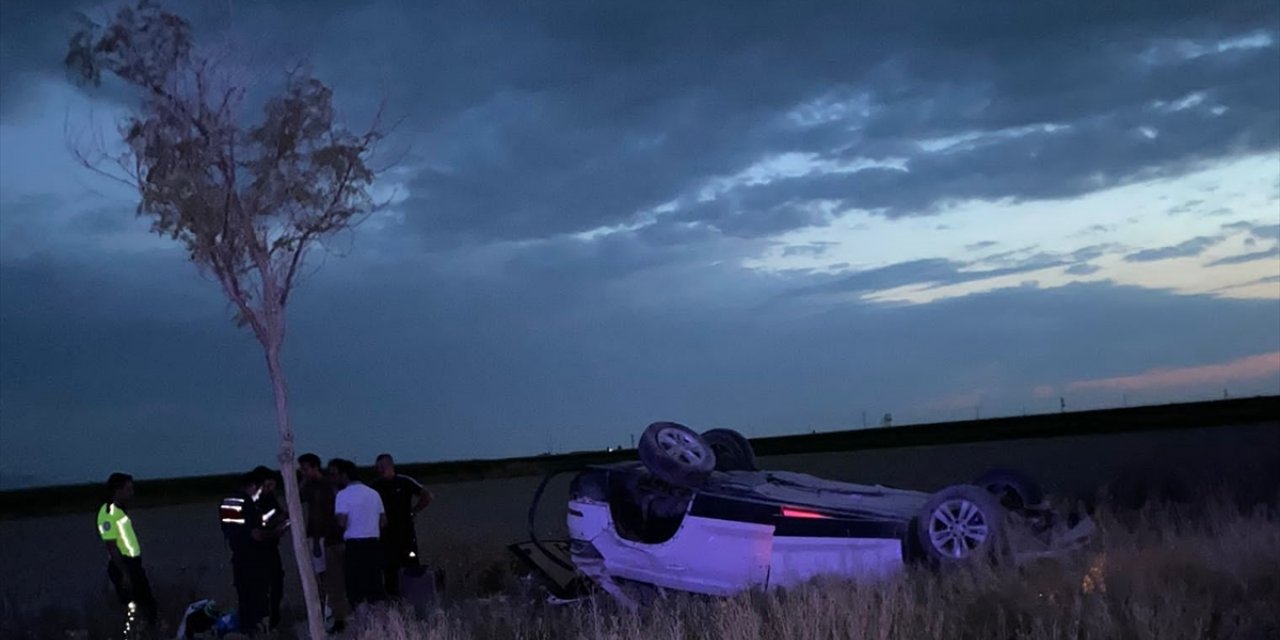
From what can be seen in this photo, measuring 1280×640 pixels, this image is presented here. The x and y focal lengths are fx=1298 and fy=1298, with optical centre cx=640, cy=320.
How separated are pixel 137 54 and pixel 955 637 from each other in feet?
18.2

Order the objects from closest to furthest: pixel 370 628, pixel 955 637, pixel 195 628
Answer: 1. pixel 955 637
2. pixel 370 628
3. pixel 195 628

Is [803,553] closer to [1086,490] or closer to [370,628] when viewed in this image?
[370,628]

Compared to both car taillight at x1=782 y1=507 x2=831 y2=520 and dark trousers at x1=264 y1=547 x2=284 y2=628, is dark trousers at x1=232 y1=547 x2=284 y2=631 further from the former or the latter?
car taillight at x1=782 y1=507 x2=831 y2=520

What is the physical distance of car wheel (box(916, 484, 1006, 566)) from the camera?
9.48 meters

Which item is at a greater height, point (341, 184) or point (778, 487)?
point (341, 184)

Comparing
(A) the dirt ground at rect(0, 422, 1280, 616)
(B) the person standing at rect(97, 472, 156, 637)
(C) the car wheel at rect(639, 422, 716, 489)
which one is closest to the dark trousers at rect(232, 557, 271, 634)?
(B) the person standing at rect(97, 472, 156, 637)

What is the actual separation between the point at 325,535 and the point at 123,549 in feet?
6.16

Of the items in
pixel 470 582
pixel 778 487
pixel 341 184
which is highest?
pixel 341 184

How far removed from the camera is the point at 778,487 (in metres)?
10.7

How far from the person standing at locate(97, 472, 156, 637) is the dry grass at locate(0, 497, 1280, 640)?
3682 millimetres

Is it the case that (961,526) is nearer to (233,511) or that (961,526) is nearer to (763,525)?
(763,525)

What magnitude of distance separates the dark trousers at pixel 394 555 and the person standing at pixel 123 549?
225 cm

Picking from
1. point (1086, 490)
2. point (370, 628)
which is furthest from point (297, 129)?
point (1086, 490)

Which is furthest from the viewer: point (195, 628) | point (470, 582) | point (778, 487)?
point (470, 582)
